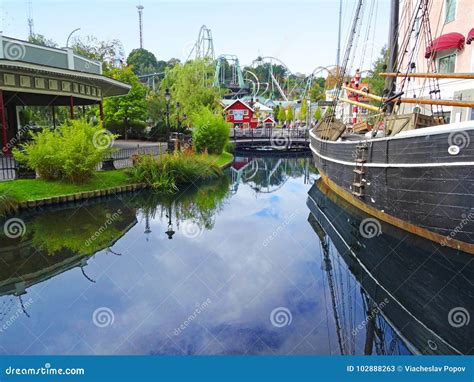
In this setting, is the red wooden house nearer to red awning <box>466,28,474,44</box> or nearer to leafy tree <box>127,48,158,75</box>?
red awning <box>466,28,474,44</box>

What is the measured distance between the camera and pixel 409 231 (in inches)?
375

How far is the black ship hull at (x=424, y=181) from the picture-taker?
7465 mm

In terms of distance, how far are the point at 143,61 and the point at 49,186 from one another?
268 ft

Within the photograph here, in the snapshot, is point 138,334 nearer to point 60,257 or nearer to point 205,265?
point 205,265

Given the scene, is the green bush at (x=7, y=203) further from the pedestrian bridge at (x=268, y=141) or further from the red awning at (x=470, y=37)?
the pedestrian bridge at (x=268, y=141)

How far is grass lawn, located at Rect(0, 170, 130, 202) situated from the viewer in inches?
472

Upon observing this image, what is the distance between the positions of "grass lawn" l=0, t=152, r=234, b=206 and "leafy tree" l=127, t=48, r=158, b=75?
221 ft

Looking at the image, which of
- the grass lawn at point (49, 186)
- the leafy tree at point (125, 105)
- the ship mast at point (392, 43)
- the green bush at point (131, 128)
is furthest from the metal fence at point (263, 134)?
the ship mast at point (392, 43)

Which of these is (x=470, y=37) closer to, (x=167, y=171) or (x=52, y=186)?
(x=167, y=171)

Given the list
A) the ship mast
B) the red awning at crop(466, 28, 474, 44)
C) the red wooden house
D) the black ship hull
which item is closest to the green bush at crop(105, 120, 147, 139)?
the red wooden house

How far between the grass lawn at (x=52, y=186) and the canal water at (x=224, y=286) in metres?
0.82

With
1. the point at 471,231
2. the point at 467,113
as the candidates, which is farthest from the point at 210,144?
the point at 471,231

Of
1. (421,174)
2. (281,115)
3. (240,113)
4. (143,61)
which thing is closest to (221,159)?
(421,174)

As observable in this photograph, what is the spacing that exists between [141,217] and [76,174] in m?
3.54
